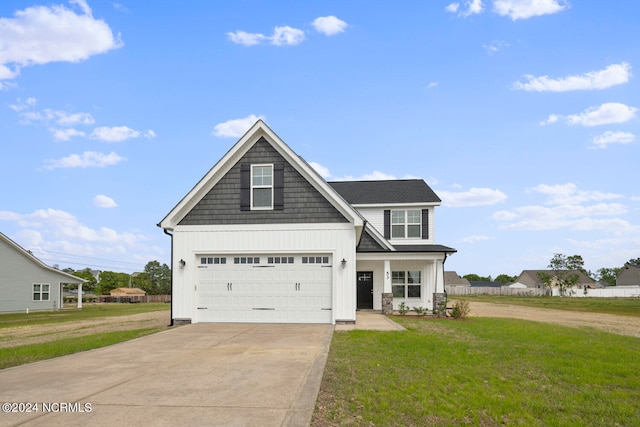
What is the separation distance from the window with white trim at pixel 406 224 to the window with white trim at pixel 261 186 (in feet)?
34.0

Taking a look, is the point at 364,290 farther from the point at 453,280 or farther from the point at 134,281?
the point at 453,280

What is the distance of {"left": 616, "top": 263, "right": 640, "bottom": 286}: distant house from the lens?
84.2 metres

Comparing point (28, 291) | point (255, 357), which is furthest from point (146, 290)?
point (255, 357)

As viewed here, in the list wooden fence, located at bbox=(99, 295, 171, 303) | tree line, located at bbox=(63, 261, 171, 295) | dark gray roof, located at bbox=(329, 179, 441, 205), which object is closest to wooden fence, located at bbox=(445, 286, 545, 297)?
wooden fence, located at bbox=(99, 295, 171, 303)

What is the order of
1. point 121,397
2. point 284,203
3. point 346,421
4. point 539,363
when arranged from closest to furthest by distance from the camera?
point 346,421, point 121,397, point 539,363, point 284,203

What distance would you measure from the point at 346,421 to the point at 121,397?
3168 millimetres

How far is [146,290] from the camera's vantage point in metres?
82.6

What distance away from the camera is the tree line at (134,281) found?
8106cm

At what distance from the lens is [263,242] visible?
690 inches

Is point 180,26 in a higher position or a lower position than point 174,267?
higher

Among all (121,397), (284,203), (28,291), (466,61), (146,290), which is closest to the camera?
(121,397)

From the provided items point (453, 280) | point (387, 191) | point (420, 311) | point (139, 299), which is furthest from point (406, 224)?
point (453, 280)

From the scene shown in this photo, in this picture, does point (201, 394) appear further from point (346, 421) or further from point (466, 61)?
point (466, 61)

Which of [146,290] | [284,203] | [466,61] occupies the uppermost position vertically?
[466,61]
